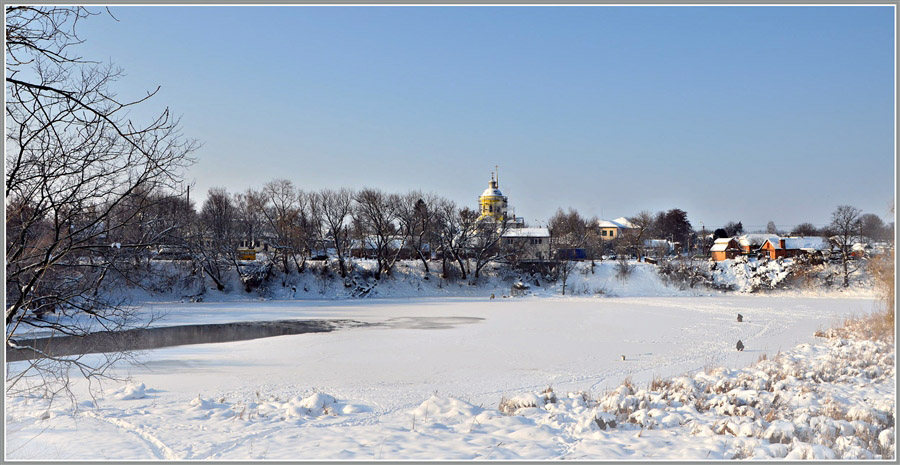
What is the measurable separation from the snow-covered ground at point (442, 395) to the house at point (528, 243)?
76.2 feet

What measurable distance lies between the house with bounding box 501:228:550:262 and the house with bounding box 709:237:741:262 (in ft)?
45.9

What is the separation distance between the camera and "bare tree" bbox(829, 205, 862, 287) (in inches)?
1501

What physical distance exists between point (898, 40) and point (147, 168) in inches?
264

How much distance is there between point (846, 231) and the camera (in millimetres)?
38469

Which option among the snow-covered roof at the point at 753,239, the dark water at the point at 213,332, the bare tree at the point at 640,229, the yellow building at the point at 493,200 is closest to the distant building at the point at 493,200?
the yellow building at the point at 493,200

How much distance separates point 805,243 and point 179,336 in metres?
43.4

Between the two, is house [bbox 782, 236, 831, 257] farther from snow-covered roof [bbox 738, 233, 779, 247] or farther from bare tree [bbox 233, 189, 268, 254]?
bare tree [bbox 233, 189, 268, 254]

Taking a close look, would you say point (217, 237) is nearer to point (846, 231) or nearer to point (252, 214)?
point (252, 214)

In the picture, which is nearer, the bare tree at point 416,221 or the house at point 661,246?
the bare tree at point 416,221

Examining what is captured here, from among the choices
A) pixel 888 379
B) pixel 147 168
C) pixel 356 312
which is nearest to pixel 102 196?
pixel 147 168

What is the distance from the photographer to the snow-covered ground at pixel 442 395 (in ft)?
21.8

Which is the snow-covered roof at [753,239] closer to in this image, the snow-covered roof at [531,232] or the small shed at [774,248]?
the small shed at [774,248]

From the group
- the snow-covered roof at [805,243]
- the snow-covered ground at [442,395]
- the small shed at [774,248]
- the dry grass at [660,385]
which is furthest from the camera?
the small shed at [774,248]

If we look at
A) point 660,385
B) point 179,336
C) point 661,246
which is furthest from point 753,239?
point 660,385
